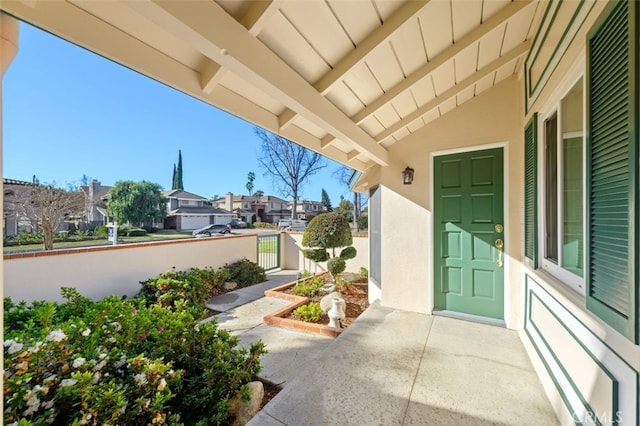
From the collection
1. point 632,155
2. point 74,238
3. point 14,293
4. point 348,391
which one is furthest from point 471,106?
point 74,238

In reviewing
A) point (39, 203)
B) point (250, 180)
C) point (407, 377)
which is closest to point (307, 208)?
point (250, 180)

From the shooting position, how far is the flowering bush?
1385 mm

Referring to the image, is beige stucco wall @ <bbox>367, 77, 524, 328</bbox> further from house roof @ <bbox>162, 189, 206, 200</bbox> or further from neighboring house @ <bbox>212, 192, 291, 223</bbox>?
neighboring house @ <bbox>212, 192, 291, 223</bbox>

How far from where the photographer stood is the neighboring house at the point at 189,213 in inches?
1102

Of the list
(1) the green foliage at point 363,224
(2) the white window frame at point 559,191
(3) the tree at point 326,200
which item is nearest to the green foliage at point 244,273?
(2) the white window frame at point 559,191

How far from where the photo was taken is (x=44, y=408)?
1.37 m

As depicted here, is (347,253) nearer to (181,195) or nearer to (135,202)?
(135,202)

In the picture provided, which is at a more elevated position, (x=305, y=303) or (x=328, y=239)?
(x=328, y=239)

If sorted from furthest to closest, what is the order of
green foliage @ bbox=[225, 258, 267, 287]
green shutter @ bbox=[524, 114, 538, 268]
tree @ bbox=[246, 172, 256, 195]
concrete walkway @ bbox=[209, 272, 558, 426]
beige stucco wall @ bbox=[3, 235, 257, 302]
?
tree @ bbox=[246, 172, 256, 195], green foliage @ bbox=[225, 258, 267, 287], beige stucco wall @ bbox=[3, 235, 257, 302], green shutter @ bbox=[524, 114, 538, 268], concrete walkway @ bbox=[209, 272, 558, 426]

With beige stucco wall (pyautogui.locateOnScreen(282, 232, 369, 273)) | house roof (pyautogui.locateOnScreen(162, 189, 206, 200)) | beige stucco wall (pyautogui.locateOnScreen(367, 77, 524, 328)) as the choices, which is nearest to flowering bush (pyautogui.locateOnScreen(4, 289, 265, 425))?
beige stucco wall (pyautogui.locateOnScreen(367, 77, 524, 328))

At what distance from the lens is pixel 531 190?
2789mm

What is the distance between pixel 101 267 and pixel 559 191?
22.2 ft

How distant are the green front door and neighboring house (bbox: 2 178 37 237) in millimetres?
13746

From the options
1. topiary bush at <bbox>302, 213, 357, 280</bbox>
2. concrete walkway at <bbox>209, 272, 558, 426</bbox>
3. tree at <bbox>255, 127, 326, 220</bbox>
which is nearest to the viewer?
concrete walkway at <bbox>209, 272, 558, 426</bbox>
